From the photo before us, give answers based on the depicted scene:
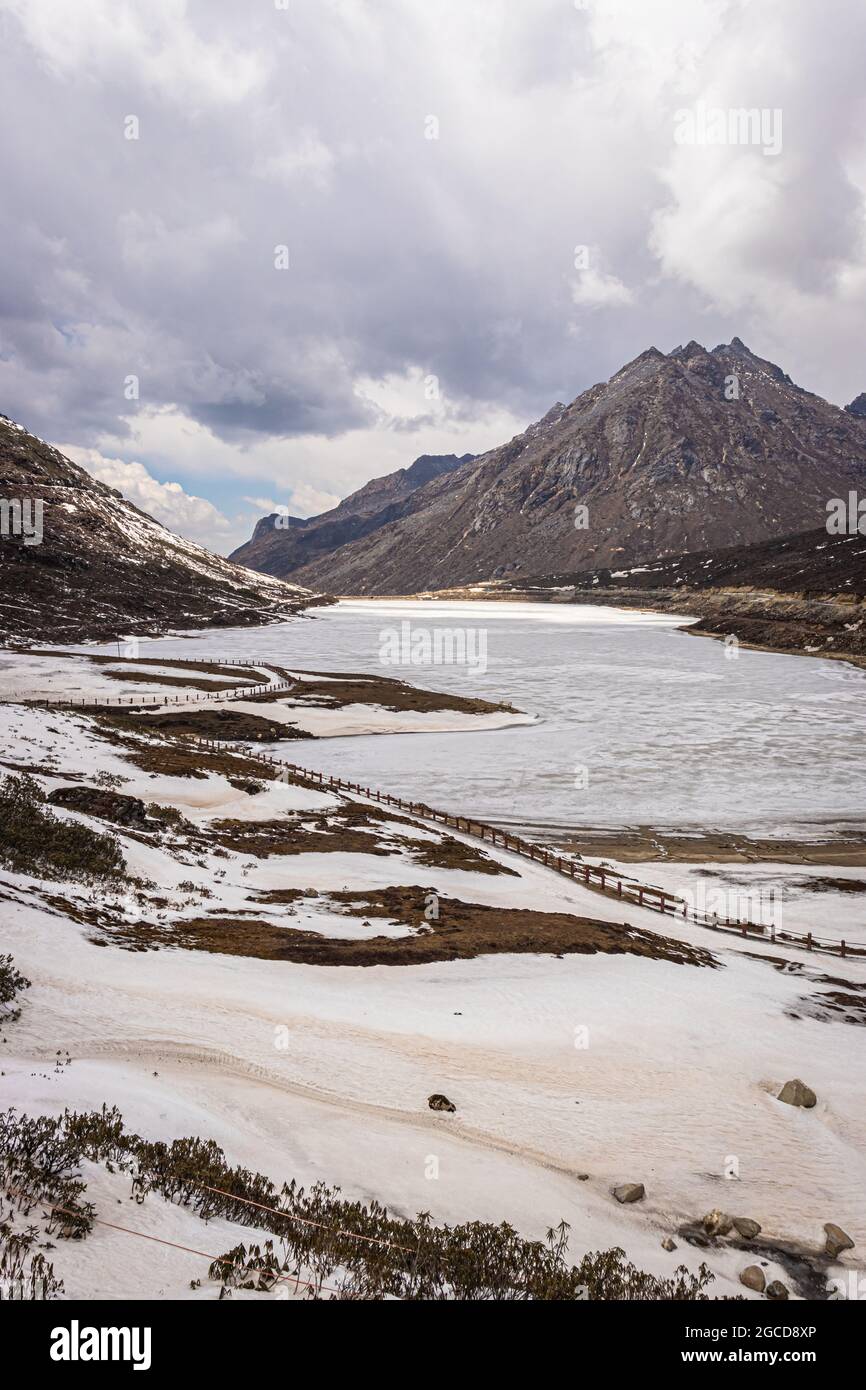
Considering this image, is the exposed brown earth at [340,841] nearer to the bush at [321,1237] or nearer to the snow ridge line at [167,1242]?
the bush at [321,1237]

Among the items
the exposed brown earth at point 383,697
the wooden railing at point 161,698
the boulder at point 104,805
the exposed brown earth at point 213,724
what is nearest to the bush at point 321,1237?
the boulder at point 104,805

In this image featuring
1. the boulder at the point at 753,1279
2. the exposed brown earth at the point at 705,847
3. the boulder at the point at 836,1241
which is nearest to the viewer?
the boulder at the point at 753,1279

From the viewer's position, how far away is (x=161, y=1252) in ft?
23.8

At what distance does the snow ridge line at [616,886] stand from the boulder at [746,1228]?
15799 millimetres

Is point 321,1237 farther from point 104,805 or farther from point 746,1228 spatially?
point 104,805

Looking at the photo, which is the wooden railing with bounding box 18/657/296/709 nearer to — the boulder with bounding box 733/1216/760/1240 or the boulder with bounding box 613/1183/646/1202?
the boulder with bounding box 613/1183/646/1202

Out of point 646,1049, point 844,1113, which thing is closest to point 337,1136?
point 646,1049

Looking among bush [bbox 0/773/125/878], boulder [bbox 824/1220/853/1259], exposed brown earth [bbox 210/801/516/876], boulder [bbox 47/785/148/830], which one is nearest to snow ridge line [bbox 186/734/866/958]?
exposed brown earth [bbox 210/801/516/876]

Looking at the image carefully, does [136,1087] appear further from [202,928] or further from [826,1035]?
[826,1035]

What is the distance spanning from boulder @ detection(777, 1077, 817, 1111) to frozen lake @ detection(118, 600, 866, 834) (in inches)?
903

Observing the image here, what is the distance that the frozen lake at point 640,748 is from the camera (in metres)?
40.4

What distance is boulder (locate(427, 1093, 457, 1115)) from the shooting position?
1278 cm

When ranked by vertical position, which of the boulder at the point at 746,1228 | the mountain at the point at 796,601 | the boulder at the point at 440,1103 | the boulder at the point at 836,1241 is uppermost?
the mountain at the point at 796,601

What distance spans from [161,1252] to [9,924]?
10572mm
